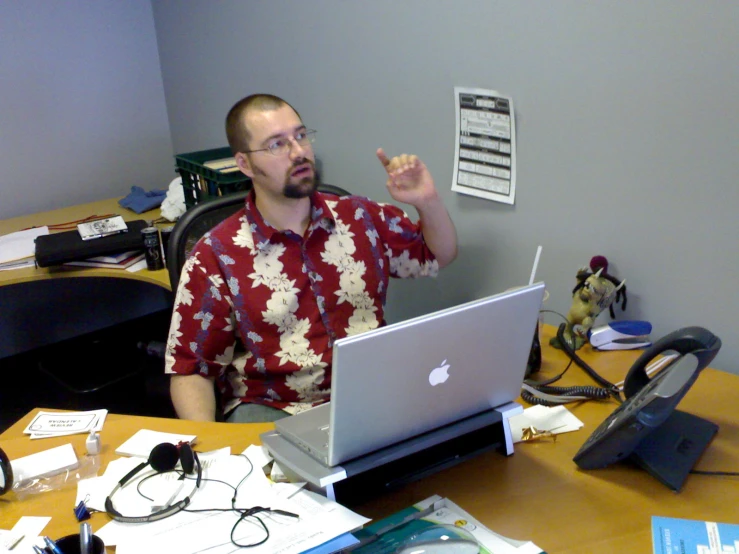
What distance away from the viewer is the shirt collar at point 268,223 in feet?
5.45

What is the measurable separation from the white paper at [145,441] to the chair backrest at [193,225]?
0.51m

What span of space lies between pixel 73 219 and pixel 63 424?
5.91 ft

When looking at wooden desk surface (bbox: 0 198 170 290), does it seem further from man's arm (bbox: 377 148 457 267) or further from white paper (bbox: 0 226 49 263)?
man's arm (bbox: 377 148 457 267)

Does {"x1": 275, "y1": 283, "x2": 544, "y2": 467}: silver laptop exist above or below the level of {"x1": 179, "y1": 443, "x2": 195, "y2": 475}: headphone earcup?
above

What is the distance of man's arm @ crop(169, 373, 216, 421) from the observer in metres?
1.60

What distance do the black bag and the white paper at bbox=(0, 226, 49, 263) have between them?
0.09 metres

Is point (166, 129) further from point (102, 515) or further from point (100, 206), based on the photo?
point (102, 515)

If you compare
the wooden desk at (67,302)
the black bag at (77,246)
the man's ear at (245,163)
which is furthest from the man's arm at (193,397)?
the wooden desk at (67,302)

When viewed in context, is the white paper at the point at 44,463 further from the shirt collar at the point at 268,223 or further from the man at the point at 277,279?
the shirt collar at the point at 268,223

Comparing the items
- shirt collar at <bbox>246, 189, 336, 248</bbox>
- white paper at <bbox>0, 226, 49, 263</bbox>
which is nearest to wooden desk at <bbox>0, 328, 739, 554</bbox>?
shirt collar at <bbox>246, 189, 336, 248</bbox>

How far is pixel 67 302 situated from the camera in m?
3.40

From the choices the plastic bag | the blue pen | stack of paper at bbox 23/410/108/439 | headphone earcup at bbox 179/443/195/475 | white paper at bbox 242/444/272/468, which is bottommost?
the plastic bag

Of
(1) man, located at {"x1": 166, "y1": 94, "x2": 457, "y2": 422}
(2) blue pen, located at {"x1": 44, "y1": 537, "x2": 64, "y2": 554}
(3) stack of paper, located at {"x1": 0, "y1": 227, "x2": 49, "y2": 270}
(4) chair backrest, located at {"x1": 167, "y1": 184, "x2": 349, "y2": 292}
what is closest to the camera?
(2) blue pen, located at {"x1": 44, "y1": 537, "x2": 64, "y2": 554}

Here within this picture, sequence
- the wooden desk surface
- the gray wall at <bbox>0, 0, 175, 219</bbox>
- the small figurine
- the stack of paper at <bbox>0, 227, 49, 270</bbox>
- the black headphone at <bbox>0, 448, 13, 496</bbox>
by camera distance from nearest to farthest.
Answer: the black headphone at <bbox>0, 448, 13, 496</bbox>
the small figurine
the wooden desk surface
the stack of paper at <bbox>0, 227, 49, 270</bbox>
the gray wall at <bbox>0, 0, 175, 219</bbox>
